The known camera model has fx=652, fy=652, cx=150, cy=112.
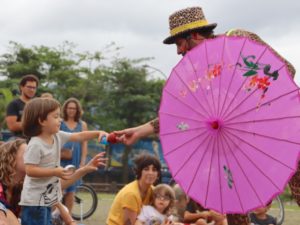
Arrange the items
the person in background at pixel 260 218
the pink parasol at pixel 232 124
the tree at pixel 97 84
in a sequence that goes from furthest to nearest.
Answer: the tree at pixel 97 84
the person in background at pixel 260 218
the pink parasol at pixel 232 124

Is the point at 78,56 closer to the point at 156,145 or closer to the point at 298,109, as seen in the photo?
the point at 156,145

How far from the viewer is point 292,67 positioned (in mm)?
3646

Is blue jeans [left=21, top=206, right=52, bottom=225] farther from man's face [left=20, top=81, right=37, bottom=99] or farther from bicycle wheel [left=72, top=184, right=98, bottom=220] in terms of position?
bicycle wheel [left=72, top=184, right=98, bottom=220]

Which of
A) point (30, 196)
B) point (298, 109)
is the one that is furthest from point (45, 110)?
point (298, 109)

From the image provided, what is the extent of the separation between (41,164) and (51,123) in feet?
0.96

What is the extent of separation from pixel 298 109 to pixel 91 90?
102 feet

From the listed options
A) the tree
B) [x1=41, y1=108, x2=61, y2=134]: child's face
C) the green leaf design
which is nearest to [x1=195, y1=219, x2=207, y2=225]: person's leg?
[x1=41, y1=108, x2=61, y2=134]: child's face

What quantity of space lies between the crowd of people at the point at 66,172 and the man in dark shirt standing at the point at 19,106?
1 centimetres

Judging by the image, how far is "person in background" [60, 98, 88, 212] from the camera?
7059 mm

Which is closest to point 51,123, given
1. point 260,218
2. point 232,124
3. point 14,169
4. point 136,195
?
point 14,169

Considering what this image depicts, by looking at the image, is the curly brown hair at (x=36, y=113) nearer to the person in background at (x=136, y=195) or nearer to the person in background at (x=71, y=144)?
the person in background at (x=136, y=195)

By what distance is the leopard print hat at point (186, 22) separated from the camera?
3775mm

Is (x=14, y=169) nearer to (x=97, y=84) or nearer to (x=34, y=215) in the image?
(x=34, y=215)

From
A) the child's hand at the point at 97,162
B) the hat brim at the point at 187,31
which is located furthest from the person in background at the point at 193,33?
the child's hand at the point at 97,162
